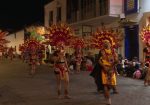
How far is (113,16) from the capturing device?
35.2 meters

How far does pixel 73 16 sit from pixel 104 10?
1032 cm

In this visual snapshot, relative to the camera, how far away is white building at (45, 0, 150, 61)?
31359mm

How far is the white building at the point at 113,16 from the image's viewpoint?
103 feet

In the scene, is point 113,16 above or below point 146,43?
above

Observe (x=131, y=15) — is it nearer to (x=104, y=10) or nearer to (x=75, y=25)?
(x=104, y=10)

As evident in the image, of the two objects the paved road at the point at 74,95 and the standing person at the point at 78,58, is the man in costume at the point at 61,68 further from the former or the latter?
the standing person at the point at 78,58

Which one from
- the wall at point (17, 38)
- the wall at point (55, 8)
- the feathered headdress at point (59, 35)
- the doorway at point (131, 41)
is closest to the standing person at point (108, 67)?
the feathered headdress at point (59, 35)

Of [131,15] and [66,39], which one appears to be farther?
[131,15]

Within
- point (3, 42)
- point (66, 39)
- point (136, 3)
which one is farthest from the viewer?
point (136, 3)

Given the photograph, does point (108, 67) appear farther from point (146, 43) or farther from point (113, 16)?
point (113, 16)

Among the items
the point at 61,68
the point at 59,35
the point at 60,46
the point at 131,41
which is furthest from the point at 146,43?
the point at 131,41

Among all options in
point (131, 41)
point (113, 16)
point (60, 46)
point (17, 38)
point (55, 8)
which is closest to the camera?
point (60, 46)

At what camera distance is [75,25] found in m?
46.2

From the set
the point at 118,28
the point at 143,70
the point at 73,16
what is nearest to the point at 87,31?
the point at 73,16
